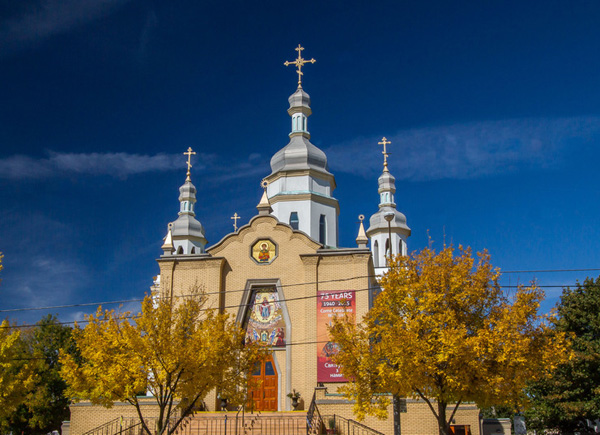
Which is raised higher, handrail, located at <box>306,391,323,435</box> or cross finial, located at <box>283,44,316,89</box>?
cross finial, located at <box>283,44,316,89</box>

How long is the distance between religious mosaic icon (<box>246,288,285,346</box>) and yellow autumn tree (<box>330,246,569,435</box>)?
939 cm

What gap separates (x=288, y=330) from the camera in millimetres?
29688

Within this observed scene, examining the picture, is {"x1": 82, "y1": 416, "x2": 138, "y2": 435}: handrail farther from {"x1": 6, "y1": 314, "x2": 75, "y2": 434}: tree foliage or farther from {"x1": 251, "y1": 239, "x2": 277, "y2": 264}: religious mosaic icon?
{"x1": 6, "y1": 314, "x2": 75, "y2": 434}: tree foliage

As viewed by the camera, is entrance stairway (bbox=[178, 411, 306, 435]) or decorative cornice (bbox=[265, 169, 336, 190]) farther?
decorative cornice (bbox=[265, 169, 336, 190])

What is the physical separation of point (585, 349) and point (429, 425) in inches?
385

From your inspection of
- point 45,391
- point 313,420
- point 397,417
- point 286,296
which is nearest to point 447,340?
point 397,417

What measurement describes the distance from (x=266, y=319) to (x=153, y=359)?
10.9 m

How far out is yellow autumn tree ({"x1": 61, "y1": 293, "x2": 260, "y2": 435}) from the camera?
63.8 feet

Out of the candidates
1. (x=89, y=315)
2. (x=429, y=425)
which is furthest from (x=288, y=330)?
(x=89, y=315)

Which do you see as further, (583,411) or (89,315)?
(583,411)

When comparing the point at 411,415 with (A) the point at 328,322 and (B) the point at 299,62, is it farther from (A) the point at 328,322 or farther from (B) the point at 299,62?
(B) the point at 299,62

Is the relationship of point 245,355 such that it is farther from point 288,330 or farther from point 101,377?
point 288,330

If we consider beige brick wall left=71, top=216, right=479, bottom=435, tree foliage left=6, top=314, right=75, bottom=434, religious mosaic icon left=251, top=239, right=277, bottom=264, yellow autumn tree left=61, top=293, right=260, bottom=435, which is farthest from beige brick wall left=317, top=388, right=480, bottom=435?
tree foliage left=6, top=314, right=75, bottom=434

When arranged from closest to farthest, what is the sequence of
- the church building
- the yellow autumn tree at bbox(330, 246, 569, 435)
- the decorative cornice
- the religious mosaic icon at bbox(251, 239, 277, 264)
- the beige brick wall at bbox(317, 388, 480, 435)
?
the yellow autumn tree at bbox(330, 246, 569, 435)
the beige brick wall at bbox(317, 388, 480, 435)
the church building
the religious mosaic icon at bbox(251, 239, 277, 264)
the decorative cornice
